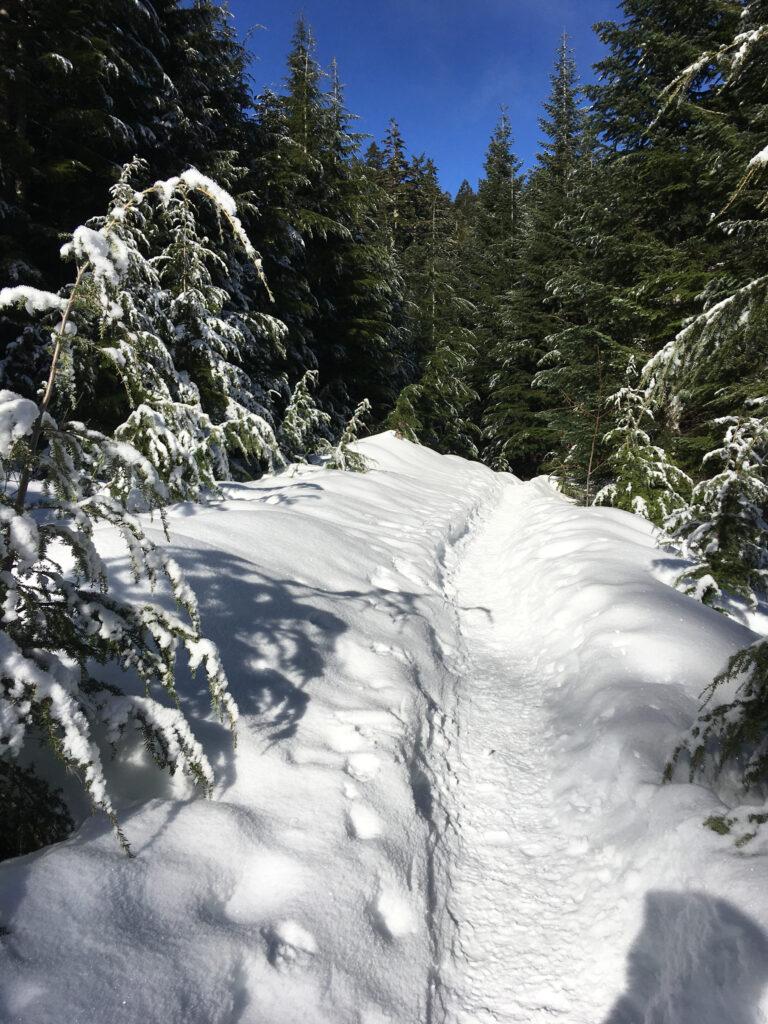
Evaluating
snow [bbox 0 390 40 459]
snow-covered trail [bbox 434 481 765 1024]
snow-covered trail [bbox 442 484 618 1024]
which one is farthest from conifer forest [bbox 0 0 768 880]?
snow-covered trail [bbox 442 484 618 1024]

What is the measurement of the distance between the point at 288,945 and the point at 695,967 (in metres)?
1.27

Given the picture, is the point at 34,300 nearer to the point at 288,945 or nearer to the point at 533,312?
the point at 288,945

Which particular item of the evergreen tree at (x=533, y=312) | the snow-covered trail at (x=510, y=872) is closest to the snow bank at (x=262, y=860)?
the snow-covered trail at (x=510, y=872)

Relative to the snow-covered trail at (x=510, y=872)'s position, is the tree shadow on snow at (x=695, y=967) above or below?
above

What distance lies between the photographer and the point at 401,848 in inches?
80.0

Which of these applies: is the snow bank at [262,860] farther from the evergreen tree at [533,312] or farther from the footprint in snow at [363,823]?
the evergreen tree at [533,312]

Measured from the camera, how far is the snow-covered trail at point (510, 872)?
5.48 ft

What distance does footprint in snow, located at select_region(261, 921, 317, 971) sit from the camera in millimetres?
1511

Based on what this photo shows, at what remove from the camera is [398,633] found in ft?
12.2

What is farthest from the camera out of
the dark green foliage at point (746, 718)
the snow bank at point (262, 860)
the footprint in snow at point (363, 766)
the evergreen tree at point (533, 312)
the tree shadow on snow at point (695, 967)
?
the evergreen tree at point (533, 312)

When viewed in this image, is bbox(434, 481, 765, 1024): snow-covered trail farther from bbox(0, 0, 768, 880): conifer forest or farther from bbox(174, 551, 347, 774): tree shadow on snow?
bbox(174, 551, 347, 774): tree shadow on snow

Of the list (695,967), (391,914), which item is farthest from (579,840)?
(391,914)

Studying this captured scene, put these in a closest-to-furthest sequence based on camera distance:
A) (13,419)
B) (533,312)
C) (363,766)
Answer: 1. (13,419)
2. (363,766)
3. (533,312)

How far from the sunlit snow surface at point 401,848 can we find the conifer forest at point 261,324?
0.30m
